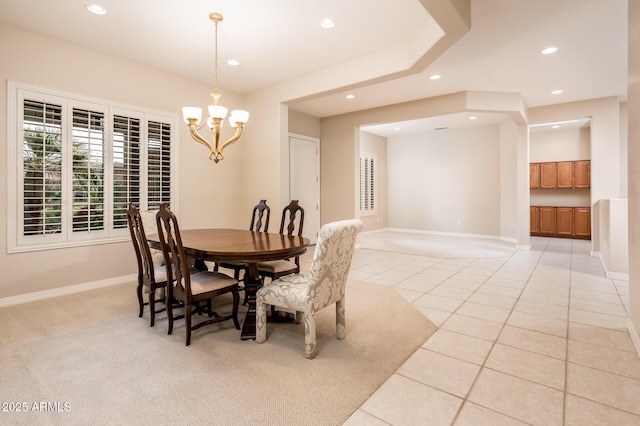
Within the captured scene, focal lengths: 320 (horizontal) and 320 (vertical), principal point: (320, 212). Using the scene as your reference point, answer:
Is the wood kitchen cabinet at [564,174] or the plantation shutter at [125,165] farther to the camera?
the wood kitchen cabinet at [564,174]

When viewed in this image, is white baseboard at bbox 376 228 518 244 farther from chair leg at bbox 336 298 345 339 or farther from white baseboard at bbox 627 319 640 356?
chair leg at bbox 336 298 345 339

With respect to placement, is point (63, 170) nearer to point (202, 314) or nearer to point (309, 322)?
point (202, 314)

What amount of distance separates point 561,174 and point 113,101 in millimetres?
9493

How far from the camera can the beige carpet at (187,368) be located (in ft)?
5.48

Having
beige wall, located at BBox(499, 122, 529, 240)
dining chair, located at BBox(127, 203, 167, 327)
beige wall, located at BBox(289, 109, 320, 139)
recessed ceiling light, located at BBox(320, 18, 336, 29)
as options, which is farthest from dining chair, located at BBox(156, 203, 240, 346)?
beige wall, located at BBox(499, 122, 529, 240)

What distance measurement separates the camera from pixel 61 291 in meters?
3.69

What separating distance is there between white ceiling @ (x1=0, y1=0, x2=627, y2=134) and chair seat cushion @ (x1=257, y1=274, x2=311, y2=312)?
2.53m

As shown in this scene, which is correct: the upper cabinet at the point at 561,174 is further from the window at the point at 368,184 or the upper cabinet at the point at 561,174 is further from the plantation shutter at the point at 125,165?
the plantation shutter at the point at 125,165

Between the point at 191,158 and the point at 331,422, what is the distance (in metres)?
4.27

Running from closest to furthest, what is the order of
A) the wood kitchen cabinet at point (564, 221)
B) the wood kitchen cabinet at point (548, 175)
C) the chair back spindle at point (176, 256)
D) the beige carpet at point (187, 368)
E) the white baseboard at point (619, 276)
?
the beige carpet at point (187, 368) → the chair back spindle at point (176, 256) → the white baseboard at point (619, 276) → the wood kitchen cabinet at point (564, 221) → the wood kitchen cabinet at point (548, 175)

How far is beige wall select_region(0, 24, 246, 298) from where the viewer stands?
3.36 m

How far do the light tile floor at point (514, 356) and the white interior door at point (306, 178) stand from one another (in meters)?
2.77

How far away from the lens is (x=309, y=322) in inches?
86.7

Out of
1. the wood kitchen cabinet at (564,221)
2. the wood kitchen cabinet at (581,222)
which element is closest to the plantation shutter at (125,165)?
the wood kitchen cabinet at (564,221)
